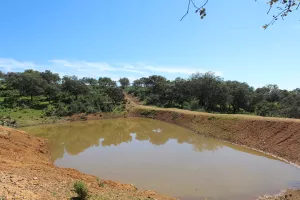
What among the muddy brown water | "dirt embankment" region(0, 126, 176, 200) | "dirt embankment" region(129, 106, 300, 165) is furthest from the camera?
"dirt embankment" region(129, 106, 300, 165)

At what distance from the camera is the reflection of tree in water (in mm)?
23466

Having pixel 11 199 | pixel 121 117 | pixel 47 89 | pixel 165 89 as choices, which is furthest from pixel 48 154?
pixel 165 89

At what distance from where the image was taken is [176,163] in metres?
17.3

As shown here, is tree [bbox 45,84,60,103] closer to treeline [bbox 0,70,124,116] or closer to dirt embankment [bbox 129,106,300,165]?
A: treeline [bbox 0,70,124,116]

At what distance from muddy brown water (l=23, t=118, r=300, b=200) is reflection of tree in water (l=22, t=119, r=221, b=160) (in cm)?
9

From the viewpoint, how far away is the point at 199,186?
13.0 meters

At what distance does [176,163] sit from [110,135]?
562 inches

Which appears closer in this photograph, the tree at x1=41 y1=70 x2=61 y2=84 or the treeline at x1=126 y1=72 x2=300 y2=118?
the treeline at x1=126 y1=72 x2=300 y2=118

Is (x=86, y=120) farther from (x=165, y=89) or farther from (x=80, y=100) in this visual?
(x=165, y=89)

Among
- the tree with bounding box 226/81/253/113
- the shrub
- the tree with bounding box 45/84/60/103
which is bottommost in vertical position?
the shrub

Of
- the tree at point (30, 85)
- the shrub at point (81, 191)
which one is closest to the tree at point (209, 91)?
the tree at point (30, 85)

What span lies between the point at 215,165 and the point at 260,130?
9060 mm

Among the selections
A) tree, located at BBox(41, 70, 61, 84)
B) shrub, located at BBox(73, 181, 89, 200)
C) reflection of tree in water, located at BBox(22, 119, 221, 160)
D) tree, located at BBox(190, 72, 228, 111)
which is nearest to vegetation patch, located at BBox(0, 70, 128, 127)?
reflection of tree in water, located at BBox(22, 119, 221, 160)

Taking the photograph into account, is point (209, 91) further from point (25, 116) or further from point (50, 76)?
point (50, 76)
